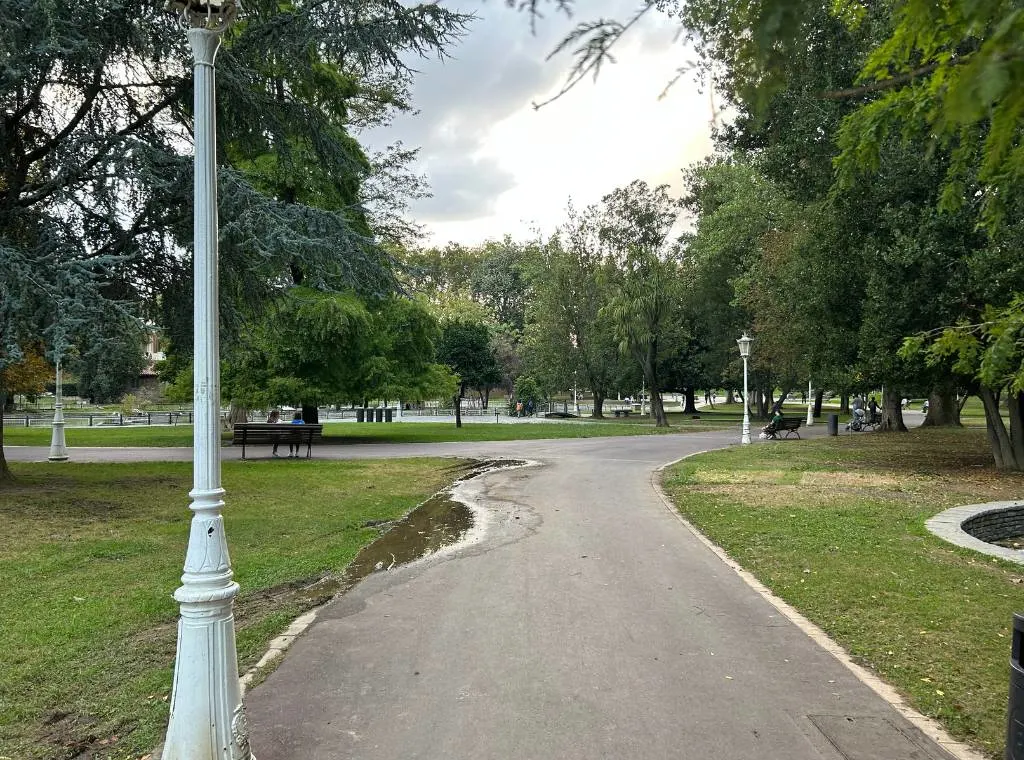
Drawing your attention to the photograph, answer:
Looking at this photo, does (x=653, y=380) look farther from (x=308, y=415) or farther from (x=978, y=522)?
(x=978, y=522)

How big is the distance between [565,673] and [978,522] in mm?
8460

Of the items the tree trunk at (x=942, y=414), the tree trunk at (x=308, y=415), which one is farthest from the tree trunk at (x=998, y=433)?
the tree trunk at (x=308, y=415)

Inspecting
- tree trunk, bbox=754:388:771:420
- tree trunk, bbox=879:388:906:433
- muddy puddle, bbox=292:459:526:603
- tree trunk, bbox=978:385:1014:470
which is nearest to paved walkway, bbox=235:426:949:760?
muddy puddle, bbox=292:459:526:603

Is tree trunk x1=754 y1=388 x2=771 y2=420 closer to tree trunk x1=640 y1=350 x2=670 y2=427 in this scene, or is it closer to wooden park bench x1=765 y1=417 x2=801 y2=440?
tree trunk x1=640 y1=350 x2=670 y2=427

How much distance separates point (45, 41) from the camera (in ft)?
33.4

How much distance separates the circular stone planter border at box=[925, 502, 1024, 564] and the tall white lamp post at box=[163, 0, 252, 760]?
8139 millimetres

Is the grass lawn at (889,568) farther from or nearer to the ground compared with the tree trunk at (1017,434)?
nearer to the ground

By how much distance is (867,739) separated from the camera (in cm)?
361

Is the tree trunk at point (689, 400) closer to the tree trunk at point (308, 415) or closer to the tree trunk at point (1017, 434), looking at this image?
the tree trunk at point (308, 415)

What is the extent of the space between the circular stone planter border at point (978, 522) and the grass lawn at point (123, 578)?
7.25 m

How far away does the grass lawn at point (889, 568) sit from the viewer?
4.36 m

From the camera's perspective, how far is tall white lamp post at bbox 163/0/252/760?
3.28 metres

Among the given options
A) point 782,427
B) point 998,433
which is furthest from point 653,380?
point 998,433

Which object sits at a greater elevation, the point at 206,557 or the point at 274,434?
the point at 206,557
